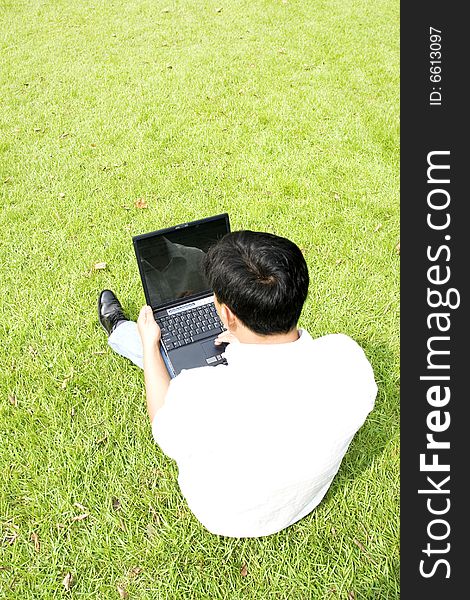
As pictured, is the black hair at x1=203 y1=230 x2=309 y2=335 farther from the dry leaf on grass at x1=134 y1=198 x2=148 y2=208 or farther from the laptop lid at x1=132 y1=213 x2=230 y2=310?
the dry leaf on grass at x1=134 y1=198 x2=148 y2=208

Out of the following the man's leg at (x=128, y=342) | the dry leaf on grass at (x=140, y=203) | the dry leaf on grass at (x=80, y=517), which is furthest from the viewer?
the dry leaf on grass at (x=140, y=203)

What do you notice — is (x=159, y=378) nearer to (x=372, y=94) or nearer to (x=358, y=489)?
(x=358, y=489)

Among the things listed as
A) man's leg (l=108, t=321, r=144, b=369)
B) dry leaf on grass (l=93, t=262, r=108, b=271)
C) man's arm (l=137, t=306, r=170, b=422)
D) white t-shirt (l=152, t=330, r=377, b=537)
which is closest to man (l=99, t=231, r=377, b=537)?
white t-shirt (l=152, t=330, r=377, b=537)

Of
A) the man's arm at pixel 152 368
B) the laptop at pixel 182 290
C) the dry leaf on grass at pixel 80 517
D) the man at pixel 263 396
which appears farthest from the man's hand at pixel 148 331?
the dry leaf on grass at pixel 80 517

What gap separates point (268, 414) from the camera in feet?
5.82

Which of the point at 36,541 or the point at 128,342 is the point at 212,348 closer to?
the point at 128,342

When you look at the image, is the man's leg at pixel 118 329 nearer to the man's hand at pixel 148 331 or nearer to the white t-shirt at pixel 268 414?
the man's hand at pixel 148 331

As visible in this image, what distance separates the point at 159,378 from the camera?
2.54m

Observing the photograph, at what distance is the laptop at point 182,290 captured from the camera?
10.1ft

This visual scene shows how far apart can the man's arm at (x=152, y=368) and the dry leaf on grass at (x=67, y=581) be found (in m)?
0.92

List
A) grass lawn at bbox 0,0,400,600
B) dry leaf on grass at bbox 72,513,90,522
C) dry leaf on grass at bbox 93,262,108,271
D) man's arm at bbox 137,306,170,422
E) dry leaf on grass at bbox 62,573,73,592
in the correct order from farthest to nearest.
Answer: dry leaf on grass at bbox 93,262,108,271, dry leaf on grass at bbox 72,513,90,522, grass lawn at bbox 0,0,400,600, dry leaf on grass at bbox 62,573,73,592, man's arm at bbox 137,306,170,422

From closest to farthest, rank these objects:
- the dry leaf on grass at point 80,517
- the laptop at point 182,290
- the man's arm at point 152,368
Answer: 1. the man's arm at point 152,368
2. the dry leaf on grass at point 80,517
3. the laptop at point 182,290

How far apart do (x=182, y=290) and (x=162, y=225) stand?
Answer: 5.59 ft

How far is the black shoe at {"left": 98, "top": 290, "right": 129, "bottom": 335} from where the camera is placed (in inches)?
146
